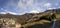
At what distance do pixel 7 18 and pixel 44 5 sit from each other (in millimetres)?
559

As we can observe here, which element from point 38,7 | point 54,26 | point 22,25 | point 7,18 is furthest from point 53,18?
point 7,18

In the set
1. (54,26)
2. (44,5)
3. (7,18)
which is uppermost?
(44,5)

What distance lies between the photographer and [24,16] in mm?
2328

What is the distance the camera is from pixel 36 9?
2.39 meters

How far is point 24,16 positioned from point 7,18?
24 cm

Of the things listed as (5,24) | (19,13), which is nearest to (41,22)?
(19,13)

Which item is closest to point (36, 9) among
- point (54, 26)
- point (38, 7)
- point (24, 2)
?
point (38, 7)

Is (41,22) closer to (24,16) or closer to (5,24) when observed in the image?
(24,16)

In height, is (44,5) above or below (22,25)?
above

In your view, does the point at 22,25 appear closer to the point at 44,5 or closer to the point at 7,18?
the point at 7,18

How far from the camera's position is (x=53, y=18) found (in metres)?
2.28

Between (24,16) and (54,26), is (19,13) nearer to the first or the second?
(24,16)

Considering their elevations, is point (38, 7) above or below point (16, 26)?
above

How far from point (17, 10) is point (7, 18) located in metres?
0.19
